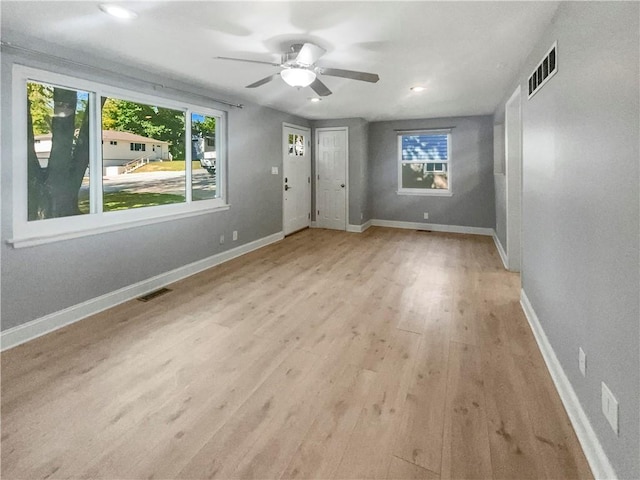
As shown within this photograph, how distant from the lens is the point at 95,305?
3.13m

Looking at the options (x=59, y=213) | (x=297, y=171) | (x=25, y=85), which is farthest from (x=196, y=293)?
(x=297, y=171)

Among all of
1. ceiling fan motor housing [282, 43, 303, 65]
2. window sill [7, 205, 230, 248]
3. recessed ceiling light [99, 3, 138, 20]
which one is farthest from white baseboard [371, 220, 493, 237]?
recessed ceiling light [99, 3, 138, 20]

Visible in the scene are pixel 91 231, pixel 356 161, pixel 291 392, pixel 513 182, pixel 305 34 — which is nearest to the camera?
pixel 291 392

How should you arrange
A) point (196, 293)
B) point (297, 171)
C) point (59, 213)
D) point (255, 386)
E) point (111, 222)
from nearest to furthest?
point (255, 386), point (59, 213), point (111, 222), point (196, 293), point (297, 171)

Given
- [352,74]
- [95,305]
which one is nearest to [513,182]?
[352,74]

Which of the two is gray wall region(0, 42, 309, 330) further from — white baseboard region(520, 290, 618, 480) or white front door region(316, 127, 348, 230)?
white baseboard region(520, 290, 618, 480)

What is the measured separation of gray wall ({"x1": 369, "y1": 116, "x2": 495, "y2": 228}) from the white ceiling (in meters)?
2.62

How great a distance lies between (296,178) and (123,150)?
12.0 ft

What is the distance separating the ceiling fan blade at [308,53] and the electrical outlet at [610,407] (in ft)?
9.03

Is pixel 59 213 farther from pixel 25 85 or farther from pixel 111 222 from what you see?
pixel 25 85

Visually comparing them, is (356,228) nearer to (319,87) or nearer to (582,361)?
(319,87)

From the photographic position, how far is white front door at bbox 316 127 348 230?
7051 millimetres

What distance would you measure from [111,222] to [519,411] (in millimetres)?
3591

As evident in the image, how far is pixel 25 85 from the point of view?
102 inches
